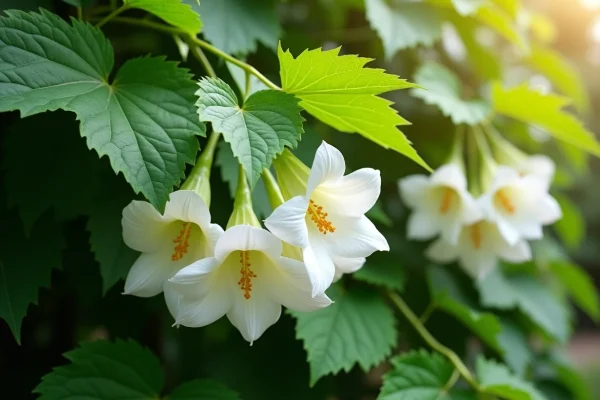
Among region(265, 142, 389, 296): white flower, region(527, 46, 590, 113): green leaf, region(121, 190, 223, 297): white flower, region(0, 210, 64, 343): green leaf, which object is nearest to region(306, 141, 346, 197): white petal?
region(265, 142, 389, 296): white flower

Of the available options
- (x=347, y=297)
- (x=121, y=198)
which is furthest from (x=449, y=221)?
(x=121, y=198)

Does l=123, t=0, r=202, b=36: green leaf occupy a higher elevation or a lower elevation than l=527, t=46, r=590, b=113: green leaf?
higher

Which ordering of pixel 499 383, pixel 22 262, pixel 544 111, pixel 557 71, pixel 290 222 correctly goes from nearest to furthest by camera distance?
pixel 290 222, pixel 22 262, pixel 499 383, pixel 544 111, pixel 557 71

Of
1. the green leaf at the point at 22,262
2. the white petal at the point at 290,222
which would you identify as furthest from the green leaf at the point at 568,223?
the green leaf at the point at 22,262

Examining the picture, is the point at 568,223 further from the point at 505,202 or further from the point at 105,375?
the point at 105,375

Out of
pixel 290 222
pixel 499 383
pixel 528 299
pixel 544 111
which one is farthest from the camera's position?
pixel 528 299

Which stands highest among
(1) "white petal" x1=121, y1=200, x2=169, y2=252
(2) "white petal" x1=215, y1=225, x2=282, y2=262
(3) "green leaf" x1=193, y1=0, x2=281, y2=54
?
(3) "green leaf" x1=193, y1=0, x2=281, y2=54

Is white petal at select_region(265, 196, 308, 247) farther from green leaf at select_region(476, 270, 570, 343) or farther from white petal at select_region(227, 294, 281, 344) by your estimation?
green leaf at select_region(476, 270, 570, 343)

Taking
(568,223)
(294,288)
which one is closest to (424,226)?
(294,288)
